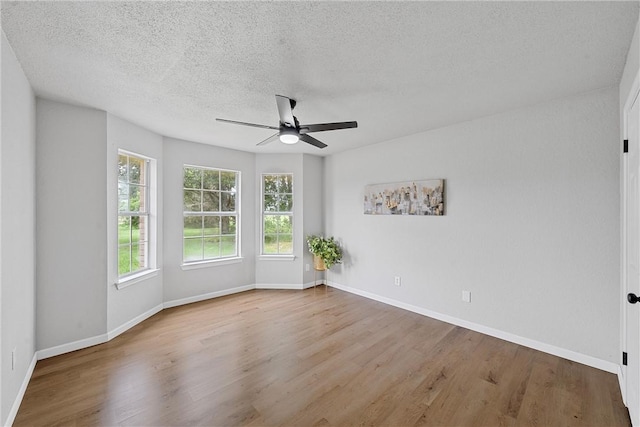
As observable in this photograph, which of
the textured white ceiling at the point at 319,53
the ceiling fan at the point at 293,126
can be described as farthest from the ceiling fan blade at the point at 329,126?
the textured white ceiling at the point at 319,53

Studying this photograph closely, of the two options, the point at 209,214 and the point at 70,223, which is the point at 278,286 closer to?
the point at 209,214

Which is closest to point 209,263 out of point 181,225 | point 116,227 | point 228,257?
point 228,257

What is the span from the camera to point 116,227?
125 inches

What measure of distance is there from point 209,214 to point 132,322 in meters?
1.82

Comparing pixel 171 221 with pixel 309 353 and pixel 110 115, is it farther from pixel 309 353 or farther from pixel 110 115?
pixel 309 353

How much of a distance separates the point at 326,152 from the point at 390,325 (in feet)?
10.1

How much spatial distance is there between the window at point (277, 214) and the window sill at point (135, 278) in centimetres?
182

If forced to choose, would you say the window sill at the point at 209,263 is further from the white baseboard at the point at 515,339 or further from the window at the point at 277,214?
the white baseboard at the point at 515,339

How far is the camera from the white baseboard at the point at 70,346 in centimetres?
267

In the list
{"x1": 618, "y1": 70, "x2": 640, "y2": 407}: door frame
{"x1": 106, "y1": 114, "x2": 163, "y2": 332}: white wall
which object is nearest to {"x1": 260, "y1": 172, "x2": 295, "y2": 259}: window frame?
{"x1": 106, "y1": 114, "x2": 163, "y2": 332}: white wall

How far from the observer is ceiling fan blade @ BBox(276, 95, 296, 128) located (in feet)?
7.02

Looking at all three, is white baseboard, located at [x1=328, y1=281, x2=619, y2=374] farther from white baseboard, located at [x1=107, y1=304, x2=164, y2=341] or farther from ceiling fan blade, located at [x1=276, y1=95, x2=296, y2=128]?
white baseboard, located at [x1=107, y1=304, x2=164, y2=341]

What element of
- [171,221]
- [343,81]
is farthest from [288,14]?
[171,221]

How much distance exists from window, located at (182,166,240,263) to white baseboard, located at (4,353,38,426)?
77.6 inches
